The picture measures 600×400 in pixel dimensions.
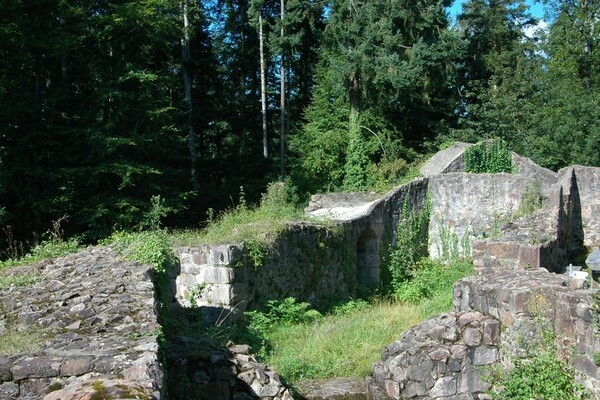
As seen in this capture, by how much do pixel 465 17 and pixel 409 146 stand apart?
420 inches

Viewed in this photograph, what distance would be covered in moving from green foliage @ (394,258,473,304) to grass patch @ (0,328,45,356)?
10.2m

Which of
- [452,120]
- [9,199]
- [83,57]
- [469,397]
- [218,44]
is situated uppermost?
[218,44]

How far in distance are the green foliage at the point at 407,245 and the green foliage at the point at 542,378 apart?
8396 mm

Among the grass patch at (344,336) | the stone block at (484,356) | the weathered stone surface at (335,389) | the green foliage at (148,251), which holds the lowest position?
the weathered stone surface at (335,389)

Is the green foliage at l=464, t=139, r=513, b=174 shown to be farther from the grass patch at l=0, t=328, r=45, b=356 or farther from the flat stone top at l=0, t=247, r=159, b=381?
the grass patch at l=0, t=328, r=45, b=356

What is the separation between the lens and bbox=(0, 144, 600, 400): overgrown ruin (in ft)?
13.9

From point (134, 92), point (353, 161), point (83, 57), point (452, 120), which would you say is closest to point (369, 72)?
point (353, 161)

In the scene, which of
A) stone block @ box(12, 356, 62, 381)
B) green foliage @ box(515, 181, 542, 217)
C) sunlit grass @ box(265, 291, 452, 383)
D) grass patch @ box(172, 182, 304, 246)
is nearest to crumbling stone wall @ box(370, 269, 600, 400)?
sunlit grass @ box(265, 291, 452, 383)

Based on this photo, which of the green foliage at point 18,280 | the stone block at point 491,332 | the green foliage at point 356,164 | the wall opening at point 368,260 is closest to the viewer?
the green foliage at point 18,280

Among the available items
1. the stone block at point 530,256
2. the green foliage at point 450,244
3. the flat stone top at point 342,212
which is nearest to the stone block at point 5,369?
the stone block at point 530,256

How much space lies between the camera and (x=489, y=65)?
30547mm

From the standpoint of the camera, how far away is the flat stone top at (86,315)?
13.7ft

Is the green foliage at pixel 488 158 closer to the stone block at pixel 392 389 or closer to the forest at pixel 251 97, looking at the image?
the forest at pixel 251 97

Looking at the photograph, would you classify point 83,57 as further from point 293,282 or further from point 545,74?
point 545,74
